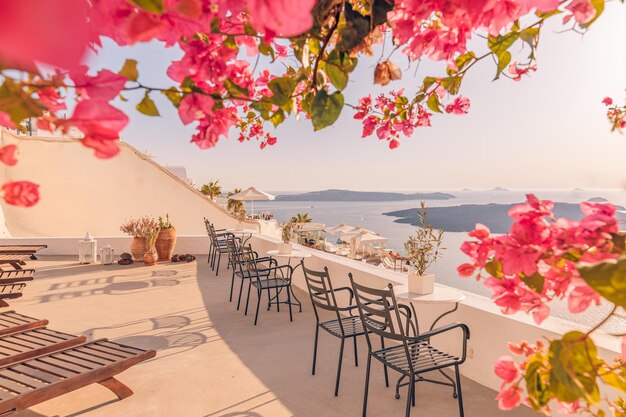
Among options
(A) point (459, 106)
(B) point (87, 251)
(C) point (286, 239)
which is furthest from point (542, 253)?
(B) point (87, 251)

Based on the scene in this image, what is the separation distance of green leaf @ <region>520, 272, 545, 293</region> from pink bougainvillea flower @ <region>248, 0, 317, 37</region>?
2.10ft

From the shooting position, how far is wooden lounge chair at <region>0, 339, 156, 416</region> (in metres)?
2.25

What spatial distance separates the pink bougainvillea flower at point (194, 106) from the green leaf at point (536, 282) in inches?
25.4

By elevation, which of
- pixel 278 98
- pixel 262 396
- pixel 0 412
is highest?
pixel 278 98

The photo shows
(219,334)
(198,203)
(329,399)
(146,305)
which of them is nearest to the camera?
(329,399)

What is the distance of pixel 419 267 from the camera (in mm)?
3328

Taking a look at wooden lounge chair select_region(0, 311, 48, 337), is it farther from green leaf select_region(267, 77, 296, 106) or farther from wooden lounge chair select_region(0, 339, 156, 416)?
green leaf select_region(267, 77, 296, 106)

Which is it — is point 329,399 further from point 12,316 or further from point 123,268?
point 123,268

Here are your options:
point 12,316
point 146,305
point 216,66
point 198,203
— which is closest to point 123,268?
point 146,305

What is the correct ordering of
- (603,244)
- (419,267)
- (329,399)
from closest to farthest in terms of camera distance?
(603,244), (329,399), (419,267)

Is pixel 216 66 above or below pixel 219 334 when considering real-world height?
above

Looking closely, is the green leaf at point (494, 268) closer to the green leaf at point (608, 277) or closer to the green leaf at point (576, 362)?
the green leaf at point (576, 362)

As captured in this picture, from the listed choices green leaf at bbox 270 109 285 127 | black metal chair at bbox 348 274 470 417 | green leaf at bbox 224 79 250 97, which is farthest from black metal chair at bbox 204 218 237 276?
green leaf at bbox 224 79 250 97

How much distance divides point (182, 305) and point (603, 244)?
5.44 m
